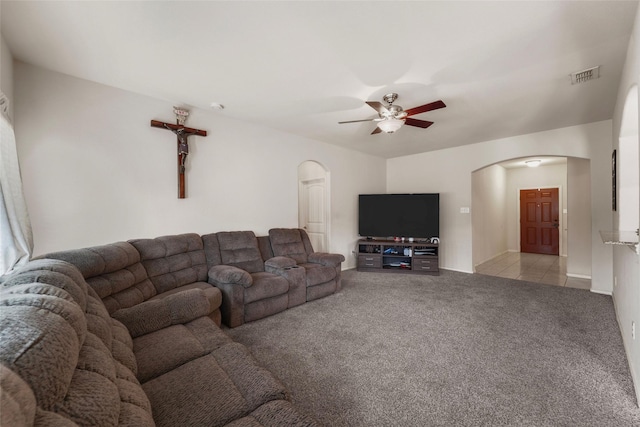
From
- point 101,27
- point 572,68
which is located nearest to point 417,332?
point 572,68

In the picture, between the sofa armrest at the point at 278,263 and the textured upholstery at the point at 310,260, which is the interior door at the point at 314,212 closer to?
the textured upholstery at the point at 310,260

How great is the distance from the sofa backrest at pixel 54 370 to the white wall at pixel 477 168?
552 cm

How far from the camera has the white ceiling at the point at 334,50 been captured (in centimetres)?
171

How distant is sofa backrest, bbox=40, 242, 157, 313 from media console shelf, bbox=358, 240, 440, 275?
3.73 metres

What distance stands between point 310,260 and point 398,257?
2.06 meters

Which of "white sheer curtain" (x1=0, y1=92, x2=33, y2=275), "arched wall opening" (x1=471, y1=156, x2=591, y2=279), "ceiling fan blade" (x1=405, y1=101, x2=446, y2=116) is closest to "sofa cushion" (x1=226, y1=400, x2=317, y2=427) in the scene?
"white sheer curtain" (x1=0, y1=92, x2=33, y2=275)

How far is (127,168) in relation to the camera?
286cm

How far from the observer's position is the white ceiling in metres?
1.71

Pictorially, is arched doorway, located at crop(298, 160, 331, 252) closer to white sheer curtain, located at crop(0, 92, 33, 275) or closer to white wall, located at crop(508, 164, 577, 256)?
white sheer curtain, located at crop(0, 92, 33, 275)

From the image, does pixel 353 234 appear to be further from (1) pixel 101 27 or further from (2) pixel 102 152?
(1) pixel 101 27

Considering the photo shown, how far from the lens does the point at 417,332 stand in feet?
8.72

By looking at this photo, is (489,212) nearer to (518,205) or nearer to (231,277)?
(518,205)

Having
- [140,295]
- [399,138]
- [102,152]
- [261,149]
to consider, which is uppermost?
[399,138]

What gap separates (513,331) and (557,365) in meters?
0.58
